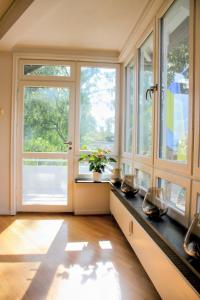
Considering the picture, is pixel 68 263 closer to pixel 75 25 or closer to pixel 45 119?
pixel 45 119

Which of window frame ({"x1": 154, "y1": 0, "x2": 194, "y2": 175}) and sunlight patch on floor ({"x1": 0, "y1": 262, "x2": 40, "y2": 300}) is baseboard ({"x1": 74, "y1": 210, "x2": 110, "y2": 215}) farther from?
window frame ({"x1": 154, "y1": 0, "x2": 194, "y2": 175})

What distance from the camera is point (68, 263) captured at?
2480mm

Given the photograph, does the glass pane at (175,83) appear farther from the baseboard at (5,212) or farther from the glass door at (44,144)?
the baseboard at (5,212)

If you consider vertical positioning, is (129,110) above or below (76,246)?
above

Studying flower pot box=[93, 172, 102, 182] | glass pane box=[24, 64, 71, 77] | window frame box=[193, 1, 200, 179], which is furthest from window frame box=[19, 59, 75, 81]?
window frame box=[193, 1, 200, 179]

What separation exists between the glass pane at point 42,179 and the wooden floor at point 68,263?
1.84 feet

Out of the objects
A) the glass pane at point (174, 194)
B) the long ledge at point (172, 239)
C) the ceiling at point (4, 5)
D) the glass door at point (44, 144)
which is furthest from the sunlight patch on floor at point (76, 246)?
the ceiling at point (4, 5)

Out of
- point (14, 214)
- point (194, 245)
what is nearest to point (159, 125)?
point (194, 245)

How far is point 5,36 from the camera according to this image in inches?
132

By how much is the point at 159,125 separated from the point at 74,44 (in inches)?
80.9

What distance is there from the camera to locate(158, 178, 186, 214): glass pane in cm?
203

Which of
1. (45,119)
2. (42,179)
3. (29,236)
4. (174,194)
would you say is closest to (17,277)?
(29,236)

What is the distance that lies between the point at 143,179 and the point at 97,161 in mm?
1127

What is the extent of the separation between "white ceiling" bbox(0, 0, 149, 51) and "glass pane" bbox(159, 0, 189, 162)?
567mm
